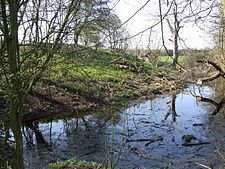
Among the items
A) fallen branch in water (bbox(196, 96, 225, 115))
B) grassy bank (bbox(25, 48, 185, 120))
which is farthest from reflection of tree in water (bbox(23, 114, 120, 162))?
fallen branch in water (bbox(196, 96, 225, 115))

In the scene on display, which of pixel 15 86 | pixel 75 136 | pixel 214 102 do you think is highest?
pixel 15 86

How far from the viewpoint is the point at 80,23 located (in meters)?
5.30

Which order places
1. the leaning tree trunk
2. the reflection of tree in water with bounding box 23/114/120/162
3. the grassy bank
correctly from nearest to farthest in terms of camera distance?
the leaning tree trunk
the reflection of tree in water with bounding box 23/114/120/162
the grassy bank

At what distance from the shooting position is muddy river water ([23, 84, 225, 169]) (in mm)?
8398

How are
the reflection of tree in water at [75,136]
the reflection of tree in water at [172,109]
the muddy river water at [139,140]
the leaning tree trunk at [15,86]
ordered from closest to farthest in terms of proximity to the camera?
the leaning tree trunk at [15,86]
the muddy river water at [139,140]
the reflection of tree in water at [75,136]
the reflection of tree in water at [172,109]

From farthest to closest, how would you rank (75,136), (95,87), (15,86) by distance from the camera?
(95,87), (75,136), (15,86)

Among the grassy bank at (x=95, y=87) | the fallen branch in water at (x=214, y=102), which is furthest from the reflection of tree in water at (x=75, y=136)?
the fallen branch in water at (x=214, y=102)

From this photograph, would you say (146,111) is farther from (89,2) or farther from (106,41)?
(106,41)

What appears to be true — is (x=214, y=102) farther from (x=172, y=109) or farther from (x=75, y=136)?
(x=75, y=136)

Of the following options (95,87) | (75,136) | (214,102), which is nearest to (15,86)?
(75,136)

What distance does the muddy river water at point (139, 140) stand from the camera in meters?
8.40

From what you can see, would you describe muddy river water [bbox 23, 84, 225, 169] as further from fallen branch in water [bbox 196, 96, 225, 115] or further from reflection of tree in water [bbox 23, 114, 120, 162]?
fallen branch in water [bbox 196, 96, 225, 115]

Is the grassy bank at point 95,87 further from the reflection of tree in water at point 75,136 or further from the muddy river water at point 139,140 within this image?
the muddy river water at point 139,140

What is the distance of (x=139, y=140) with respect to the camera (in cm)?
1036
